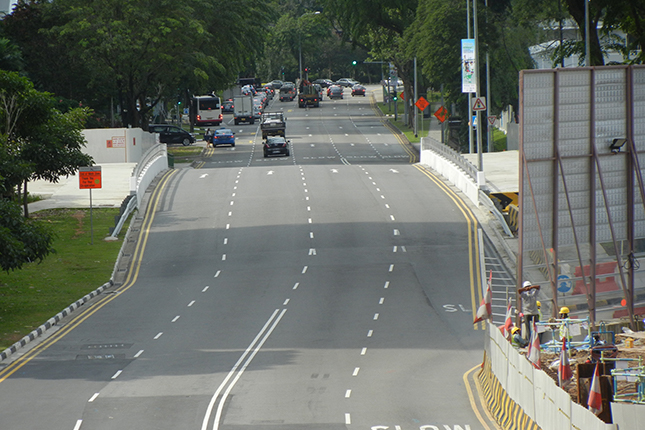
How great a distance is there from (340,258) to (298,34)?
5072 inches

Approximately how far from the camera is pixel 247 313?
28.4m

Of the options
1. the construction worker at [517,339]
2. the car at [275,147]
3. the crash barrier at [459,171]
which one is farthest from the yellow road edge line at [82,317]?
the car at [275,147]

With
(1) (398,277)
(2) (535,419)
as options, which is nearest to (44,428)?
(2) (535,419)

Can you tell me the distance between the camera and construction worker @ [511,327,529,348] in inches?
702

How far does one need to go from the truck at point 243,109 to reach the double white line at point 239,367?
76.3 meters

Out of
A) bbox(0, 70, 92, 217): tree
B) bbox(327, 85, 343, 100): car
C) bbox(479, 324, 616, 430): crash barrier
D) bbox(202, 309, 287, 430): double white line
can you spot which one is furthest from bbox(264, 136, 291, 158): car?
bbox(327, 85, 343, 100): car

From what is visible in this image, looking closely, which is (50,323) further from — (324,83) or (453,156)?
(324,83)

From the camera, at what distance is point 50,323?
27.4m

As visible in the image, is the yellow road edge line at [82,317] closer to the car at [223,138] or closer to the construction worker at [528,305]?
the construction worker at [528,305]

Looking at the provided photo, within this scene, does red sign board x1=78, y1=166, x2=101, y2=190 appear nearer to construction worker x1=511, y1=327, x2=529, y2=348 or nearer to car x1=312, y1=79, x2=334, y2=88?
construction worker x1=511, y1=327, x2=529, y2=348

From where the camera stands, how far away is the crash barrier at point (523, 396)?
41.2 ft

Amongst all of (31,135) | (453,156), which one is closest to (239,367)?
(31,135)

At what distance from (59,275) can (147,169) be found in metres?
17.5

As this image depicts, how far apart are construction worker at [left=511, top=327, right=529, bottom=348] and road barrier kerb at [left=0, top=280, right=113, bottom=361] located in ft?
43.0
